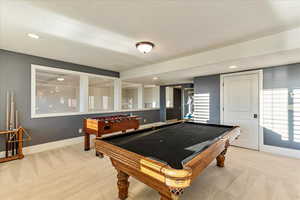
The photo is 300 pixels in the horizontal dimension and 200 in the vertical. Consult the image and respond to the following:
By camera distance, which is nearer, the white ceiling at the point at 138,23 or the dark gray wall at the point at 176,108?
the white ceiling at the point at 138,23

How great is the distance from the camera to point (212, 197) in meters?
1.70

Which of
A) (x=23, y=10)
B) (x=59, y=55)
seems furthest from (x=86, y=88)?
(x=23, y=10)

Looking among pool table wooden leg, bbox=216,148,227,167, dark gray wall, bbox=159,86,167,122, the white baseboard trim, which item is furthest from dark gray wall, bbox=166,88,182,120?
pool table wooden leg, bbox=216,148,227,167

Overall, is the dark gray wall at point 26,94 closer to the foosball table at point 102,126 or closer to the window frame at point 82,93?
the window frame at point 82,93

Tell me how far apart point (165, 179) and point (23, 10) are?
102 inches

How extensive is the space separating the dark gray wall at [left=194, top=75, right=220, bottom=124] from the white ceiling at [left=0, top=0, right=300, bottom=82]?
1636 millimetres

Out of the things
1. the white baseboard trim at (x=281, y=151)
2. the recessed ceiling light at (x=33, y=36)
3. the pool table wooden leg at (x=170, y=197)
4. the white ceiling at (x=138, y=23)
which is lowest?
the white baseboard trim at (x=281, y=151)

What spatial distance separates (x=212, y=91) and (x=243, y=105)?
3.01 feet

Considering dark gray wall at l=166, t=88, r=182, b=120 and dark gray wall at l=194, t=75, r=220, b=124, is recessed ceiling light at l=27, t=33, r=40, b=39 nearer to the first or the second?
dark gray wall at l=194, t=75, r=220, b=124

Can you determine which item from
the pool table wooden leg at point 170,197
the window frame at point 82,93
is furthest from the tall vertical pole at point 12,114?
the pool table wooden leg at point 170,197

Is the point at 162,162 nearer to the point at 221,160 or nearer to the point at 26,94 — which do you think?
the point at 221,160

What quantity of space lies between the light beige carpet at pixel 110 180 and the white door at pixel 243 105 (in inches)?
28.5

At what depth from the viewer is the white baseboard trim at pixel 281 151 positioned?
2912mm

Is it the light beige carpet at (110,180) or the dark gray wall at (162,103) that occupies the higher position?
the dark gray wall at (162,103)
